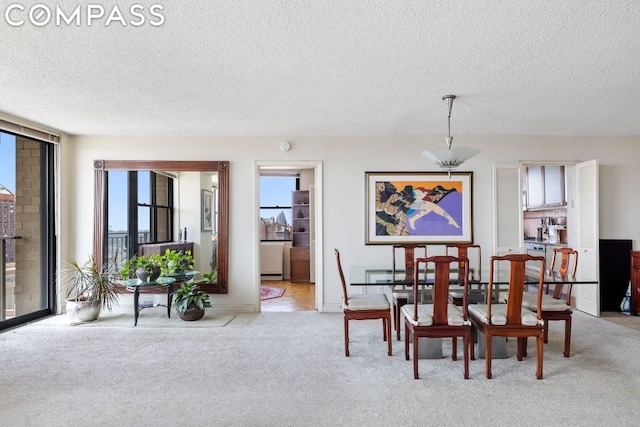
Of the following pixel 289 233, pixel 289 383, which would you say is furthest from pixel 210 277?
pixel 289 233

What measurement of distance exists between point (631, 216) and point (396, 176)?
10.5 feet

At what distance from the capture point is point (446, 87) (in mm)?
3295

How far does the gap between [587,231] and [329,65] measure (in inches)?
167

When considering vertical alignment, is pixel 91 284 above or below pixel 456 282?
below

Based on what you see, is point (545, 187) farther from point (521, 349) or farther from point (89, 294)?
point (89, 294)

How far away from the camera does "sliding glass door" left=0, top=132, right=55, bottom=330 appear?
4371 millimetres

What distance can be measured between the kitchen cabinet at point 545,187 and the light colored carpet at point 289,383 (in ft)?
9.42

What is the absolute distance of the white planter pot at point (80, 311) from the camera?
4418 millimetres

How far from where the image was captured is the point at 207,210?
5.45 metres

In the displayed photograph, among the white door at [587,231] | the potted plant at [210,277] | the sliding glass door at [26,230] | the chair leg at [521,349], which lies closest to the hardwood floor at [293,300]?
the potted plant at [210,277]

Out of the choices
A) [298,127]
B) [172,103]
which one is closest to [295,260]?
[298,127]

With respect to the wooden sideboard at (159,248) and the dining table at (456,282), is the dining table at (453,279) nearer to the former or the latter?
the dining table at (456,282)

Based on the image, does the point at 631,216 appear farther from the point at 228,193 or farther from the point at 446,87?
the point at 228,193

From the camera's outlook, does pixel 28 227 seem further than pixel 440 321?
Yes
